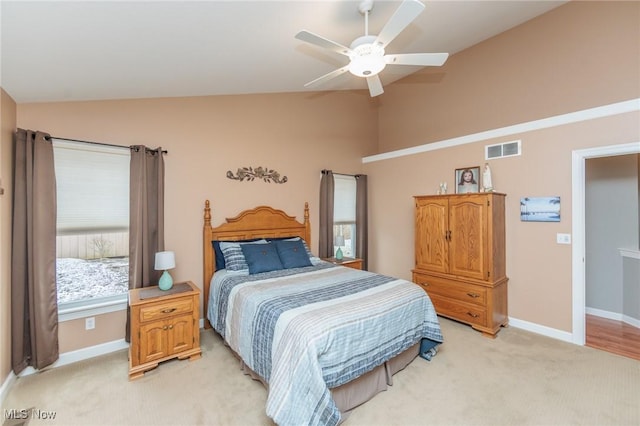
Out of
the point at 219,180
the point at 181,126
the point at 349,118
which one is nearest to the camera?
the point at 181,126

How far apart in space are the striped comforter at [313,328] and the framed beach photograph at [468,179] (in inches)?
76.9

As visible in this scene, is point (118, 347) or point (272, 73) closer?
point (118, 347)

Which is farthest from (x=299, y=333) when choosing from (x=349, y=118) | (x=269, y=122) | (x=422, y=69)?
(x=422, y=69)

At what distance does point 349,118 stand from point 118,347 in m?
4.80

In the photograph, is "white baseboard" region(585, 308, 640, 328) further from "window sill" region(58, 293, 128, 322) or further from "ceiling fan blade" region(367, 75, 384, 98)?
"window sill" region(58, 293, 128, 322)

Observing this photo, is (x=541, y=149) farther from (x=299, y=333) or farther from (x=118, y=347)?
(x=118, y=347)

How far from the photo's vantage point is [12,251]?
2.39 metres

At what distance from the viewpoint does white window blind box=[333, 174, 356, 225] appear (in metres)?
5.04

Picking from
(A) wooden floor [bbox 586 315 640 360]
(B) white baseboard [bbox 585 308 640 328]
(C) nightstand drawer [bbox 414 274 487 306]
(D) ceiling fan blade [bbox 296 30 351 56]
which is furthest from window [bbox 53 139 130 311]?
(B) white baseboard [bbox 585 308 640 328]

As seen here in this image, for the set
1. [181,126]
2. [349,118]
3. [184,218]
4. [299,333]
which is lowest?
[299,333]

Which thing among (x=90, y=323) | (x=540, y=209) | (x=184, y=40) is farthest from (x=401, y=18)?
(x=90, y=323)

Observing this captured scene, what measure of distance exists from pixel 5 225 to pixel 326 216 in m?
3.62

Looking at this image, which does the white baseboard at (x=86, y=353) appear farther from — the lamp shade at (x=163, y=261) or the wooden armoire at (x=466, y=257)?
the wooden armoire at (x=466, y=257)

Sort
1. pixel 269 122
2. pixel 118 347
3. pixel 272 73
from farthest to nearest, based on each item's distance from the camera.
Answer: pixel 269 122 < pixel 272 73 < pixel 118 347
